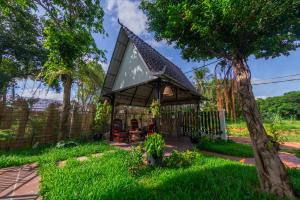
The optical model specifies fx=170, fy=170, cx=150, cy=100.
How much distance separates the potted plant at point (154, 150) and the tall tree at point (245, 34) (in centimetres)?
219

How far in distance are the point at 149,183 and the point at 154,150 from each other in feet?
3.43

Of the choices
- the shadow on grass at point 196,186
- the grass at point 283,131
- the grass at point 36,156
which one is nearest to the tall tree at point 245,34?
the shadow on grass at point 196,186

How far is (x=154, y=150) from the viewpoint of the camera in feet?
14.8

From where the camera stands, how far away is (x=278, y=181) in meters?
2.97

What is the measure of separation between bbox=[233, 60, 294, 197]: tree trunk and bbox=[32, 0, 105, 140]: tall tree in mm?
7549

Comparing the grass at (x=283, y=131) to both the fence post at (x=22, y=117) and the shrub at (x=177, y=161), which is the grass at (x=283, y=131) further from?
the fence post at (x=22, y=117)

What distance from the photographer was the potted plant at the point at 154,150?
450 centimetres

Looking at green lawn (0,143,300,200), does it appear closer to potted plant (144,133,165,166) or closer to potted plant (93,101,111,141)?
potted plant (144,133,165,166)

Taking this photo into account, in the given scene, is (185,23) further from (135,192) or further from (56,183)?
(56,183)

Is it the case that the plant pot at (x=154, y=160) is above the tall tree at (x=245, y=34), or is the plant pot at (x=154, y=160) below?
below

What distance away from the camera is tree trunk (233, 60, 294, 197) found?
296cm

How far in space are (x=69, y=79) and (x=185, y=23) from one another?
6.43 metres

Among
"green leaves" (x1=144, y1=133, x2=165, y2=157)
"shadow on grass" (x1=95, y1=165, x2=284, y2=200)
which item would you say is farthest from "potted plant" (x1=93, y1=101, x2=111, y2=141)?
"shadow on grass" (x1=95, y1=165, x2=284, y2=200)

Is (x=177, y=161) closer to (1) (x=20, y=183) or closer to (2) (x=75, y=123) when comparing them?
(1) (x=20, y=183)
